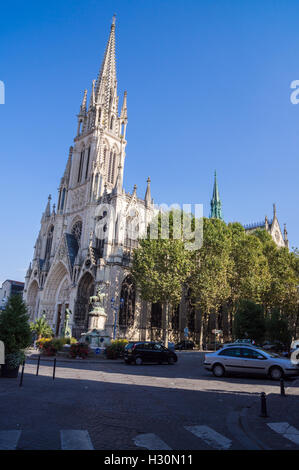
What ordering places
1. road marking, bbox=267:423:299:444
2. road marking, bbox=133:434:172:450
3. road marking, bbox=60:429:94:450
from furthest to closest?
1. road marking, bbox=267:423:299:444
2. road marking, bbox=133:434:172:450
3. road marking, bbox=60:429:94:450

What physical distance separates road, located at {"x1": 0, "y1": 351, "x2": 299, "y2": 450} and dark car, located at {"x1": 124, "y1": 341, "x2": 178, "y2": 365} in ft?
31.9

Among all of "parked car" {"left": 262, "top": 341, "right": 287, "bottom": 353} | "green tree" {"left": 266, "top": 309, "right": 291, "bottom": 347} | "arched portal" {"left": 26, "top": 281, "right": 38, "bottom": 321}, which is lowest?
"parked car" {"left": 262, "top": 341, "right": 287, "bottom": 353}

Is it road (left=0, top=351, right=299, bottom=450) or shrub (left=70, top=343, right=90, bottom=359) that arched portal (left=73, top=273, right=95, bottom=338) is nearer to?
shrub (left=70, top=343, right=90, bottom=359)

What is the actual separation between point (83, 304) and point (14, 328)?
1341 inches

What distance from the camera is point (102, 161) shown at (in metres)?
53.1

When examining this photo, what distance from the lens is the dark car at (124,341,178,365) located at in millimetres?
21484

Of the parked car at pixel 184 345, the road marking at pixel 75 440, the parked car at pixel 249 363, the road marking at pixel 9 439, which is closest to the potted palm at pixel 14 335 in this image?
the road marking at pixel 9 439

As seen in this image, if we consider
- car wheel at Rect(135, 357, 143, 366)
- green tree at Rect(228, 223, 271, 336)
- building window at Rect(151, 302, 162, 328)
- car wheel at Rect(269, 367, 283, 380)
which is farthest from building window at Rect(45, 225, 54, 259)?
car wheel at Rect(269, 367, 283, 380)

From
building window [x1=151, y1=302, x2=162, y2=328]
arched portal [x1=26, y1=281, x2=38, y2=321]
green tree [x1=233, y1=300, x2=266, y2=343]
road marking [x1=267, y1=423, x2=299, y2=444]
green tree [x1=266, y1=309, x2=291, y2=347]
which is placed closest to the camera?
road marking [x1=267, y1=423, x2=299, y2=444]

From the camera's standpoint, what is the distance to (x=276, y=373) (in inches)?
585

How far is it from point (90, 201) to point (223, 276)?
901 inches

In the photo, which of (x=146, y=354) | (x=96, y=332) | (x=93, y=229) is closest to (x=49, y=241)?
(x=93, y=229)
